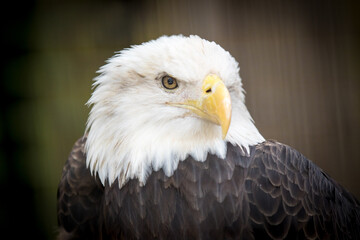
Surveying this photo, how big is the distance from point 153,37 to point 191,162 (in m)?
1.10

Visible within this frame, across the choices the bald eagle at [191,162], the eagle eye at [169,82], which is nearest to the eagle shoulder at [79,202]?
the bald eagle at [191,162]

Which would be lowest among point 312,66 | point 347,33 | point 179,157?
point 179,157

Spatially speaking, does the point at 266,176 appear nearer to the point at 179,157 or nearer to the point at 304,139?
the point at 179,157

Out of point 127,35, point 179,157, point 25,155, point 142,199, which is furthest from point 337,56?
point 25,155

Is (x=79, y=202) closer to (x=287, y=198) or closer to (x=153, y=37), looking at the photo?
(x=287, y=198)

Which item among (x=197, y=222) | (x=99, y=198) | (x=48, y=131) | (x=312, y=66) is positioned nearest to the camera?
(x=197, y=222)

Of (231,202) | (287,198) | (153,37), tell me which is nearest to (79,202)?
(231,202)

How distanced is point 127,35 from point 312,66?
3.34 ft

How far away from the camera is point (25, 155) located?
2.64 meters

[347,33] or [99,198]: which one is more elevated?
[347,33]

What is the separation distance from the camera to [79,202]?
1542 mm

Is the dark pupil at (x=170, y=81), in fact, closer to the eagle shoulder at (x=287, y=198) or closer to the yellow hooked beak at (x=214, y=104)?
the yellow hooked beak at (x=214, y=104)

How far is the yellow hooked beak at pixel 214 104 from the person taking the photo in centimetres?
120

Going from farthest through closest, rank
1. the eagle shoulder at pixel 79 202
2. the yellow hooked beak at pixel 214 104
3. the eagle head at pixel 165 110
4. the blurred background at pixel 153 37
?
1. the blurred background at pixel 153 37
2. the eagle shoulder at pixel 79 202
3. the eagle head at pixel 165 110
4. the yellow hooked beak at pixel 214 104
